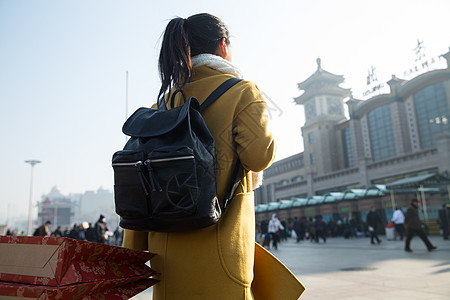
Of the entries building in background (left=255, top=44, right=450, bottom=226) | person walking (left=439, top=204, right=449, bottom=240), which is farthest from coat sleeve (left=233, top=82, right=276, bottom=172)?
building in background (left=255, top=44, right=450, bottom=226)

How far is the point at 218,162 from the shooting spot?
55.5 inches

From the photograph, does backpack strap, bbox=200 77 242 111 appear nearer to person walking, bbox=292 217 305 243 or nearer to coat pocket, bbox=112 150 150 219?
coat pocket, bbox=112 150 150 219

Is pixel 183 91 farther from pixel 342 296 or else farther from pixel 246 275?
pixel 342 296

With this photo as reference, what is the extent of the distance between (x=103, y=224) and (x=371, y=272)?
31.1 ft

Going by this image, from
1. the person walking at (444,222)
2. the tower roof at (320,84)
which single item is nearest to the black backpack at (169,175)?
the person walking at (444,222)

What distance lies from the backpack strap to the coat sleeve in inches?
2.5

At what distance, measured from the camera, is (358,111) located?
44.9 m

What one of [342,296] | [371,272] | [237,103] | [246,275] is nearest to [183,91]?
[237,103]

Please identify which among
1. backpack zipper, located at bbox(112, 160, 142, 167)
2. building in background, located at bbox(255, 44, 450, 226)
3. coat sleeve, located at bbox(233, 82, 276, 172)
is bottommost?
backpack zipper, located at bbox(112, 160, 142, 167)

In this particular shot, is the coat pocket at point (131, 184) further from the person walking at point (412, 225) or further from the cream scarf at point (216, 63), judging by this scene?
the person walking at point (412, 225)

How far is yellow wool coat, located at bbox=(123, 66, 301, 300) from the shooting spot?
1285mm

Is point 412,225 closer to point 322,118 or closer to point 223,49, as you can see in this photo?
point 223,49

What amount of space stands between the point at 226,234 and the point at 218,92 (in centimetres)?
55

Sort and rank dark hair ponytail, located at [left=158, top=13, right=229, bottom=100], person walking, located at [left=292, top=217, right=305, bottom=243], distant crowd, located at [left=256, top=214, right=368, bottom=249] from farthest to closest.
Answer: person walking, located at [left=292, top=217, right=305, bottom=243], distant crowd, located at [left=256, top=214, right=368, bottom=249], dark hair ponytail, located at [left=158, top=13, right=229, bottom=100]
